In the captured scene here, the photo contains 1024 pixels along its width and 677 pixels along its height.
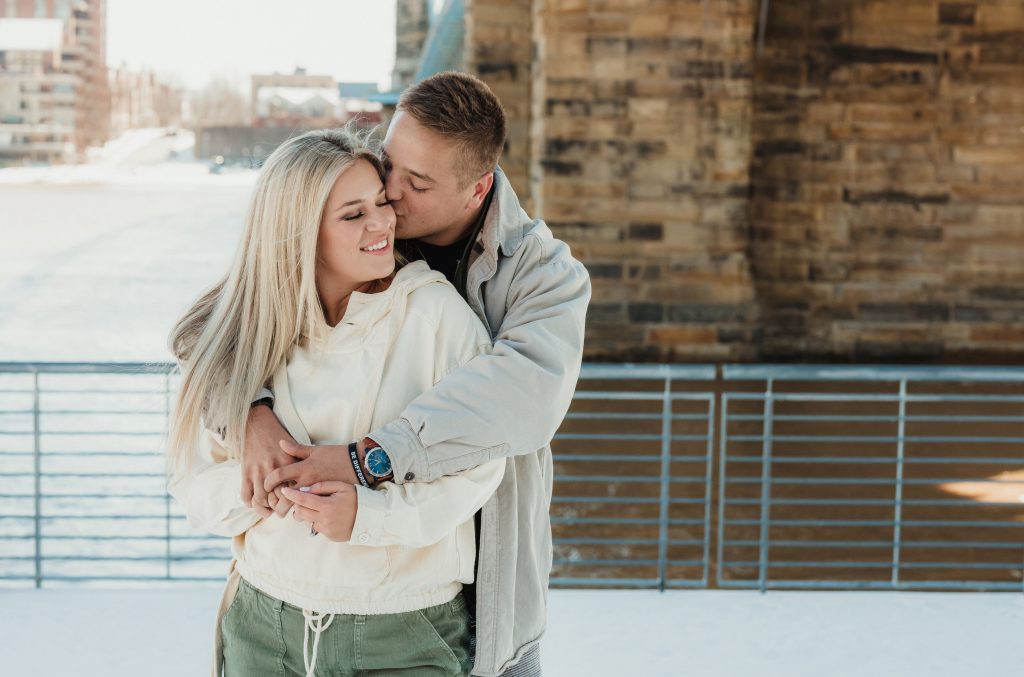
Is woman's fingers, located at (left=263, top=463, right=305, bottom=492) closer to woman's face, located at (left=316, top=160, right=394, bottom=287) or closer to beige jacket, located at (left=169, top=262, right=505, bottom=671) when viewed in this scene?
beige jacket, located at (left=169, top=262, right=505, bottom=671)

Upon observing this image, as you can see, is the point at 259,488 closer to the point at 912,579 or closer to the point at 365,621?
the point at 365,621

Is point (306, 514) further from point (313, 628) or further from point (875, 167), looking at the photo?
point (875, 167)

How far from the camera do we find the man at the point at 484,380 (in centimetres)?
161

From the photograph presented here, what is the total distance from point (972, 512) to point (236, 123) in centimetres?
9240

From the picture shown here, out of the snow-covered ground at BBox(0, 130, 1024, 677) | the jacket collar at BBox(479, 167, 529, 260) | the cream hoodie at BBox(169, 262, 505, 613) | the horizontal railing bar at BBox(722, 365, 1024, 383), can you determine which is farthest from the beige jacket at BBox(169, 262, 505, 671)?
the horizontal railing bar at BBox(722, 365, 1024, 383)

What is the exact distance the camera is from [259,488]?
162 cm

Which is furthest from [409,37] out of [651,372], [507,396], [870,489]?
[507,396]

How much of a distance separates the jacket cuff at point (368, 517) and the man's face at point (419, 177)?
19.2 inches

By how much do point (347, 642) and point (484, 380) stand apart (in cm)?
38

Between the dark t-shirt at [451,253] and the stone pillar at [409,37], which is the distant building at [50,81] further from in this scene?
the dark t-shirt at [451,253]

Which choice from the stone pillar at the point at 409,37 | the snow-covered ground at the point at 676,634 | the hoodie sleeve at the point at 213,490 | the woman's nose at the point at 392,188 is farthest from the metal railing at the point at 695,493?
the stone pillar at the point at 409,37

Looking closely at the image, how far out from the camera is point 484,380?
1.65 metres

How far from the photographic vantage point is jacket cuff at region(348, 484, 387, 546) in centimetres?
157

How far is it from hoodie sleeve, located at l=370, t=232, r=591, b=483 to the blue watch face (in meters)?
0.01
